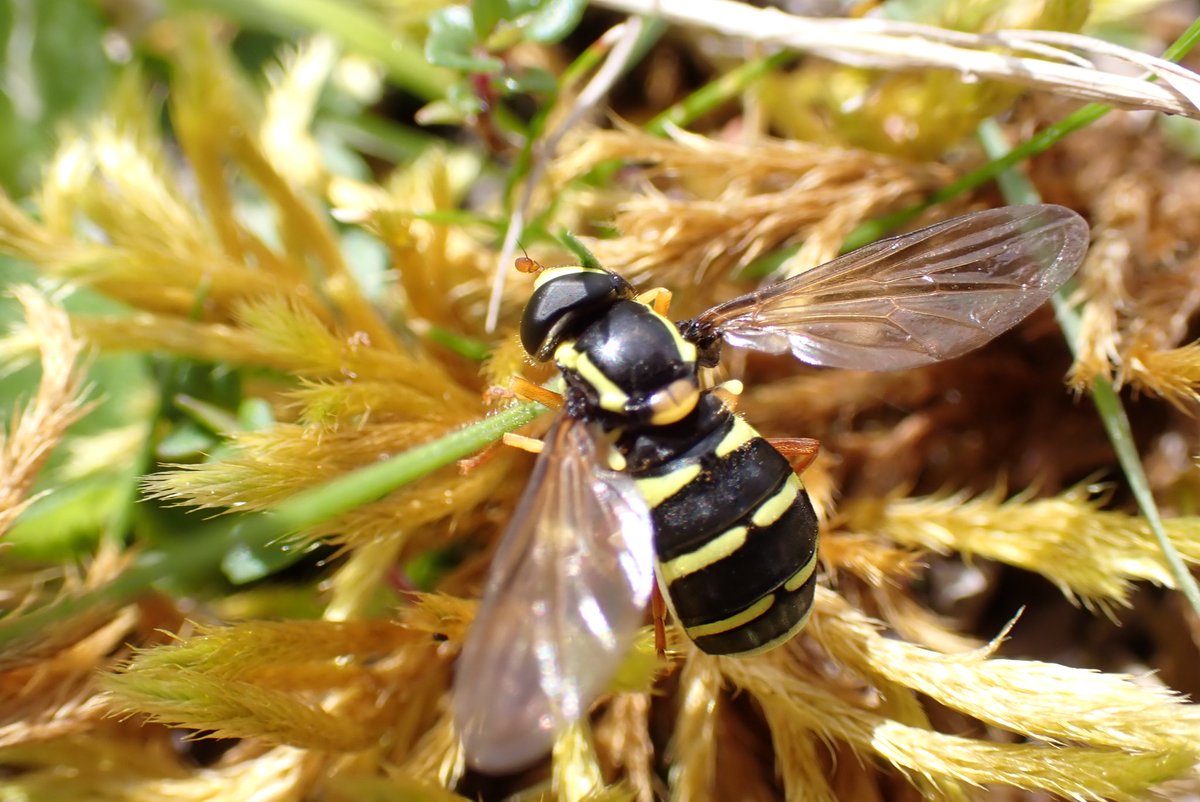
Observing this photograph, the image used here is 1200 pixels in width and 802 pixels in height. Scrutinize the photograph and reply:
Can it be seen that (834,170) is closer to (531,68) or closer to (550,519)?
(531,68)

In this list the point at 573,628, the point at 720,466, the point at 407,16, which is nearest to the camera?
the point at 573,628

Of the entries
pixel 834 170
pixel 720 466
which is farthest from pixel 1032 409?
pixel 720 466

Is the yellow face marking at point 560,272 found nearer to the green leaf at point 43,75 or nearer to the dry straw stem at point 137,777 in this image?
the dry straw stem at point 137,777

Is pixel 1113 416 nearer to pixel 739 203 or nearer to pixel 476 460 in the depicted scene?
pixel 739 203

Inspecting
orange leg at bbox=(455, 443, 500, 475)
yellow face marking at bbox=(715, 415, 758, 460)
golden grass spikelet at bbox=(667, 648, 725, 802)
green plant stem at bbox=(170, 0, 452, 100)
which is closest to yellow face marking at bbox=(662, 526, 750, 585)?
yellow face marking at bbox=(715, 415, 758, 460)

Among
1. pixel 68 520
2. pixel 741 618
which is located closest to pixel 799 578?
pixel 741 618

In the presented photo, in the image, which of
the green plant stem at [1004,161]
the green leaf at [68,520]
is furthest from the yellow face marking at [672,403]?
the green leaf at [68,520]
